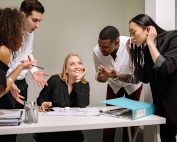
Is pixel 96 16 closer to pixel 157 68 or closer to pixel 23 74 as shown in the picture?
pixel 23 74

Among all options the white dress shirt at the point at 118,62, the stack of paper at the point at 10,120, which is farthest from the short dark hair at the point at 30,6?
the stack of paper at the point at 10,120

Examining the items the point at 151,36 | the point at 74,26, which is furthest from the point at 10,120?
the point at 74,26

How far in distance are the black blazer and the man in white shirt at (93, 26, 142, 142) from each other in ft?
2.00

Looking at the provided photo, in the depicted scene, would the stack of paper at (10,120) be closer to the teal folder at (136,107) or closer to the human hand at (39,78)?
the human hand at (39,78)

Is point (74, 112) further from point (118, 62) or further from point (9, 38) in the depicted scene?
point (118, 62)

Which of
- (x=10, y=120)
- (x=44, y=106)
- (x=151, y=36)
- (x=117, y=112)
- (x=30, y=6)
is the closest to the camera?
(x=10, y=120)

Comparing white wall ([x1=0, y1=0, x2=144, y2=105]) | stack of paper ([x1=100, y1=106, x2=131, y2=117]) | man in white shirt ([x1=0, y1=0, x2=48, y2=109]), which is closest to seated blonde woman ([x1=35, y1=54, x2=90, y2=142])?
man in white shirt ([x1=0, y1=0, x2=48, y2=109])

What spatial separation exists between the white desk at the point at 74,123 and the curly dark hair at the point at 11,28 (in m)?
0.48

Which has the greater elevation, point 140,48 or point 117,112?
point 140,48

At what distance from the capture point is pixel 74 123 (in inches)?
62.9

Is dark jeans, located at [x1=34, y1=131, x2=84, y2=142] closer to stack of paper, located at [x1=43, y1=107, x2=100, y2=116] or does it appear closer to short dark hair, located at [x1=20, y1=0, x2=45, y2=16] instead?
stack of paper, located at [x1=43, y1=107, x2=100, y2=116]

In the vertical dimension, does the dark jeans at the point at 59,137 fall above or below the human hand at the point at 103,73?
below

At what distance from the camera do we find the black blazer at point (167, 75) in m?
1.64

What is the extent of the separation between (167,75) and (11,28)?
1.02 m
